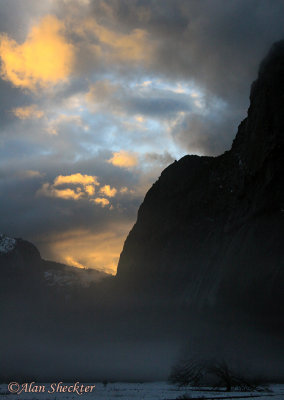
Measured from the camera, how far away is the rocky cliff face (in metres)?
67.2

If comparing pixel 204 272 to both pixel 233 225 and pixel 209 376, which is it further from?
pixel 209 376

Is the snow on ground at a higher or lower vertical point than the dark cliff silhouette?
lower

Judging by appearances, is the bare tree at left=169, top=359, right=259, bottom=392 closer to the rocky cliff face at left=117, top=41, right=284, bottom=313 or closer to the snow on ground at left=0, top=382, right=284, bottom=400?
the snow on ground at left=0, top=382, right=284, bottom=400

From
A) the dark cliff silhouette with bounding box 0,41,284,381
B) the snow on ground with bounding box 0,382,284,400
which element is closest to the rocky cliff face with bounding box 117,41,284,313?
the dark cliff silhouette with bounding box 0,41,284,381

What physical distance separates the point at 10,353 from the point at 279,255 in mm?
161188

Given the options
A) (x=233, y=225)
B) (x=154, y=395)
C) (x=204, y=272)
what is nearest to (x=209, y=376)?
(x=154, y=395)

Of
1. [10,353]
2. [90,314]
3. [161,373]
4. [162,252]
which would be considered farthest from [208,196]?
[10,353]

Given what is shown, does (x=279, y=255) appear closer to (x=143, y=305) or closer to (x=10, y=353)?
(x=143, y=305)

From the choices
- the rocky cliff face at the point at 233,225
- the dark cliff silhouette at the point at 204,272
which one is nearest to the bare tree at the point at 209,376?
the dark cliff silhouette at the point at 204,272

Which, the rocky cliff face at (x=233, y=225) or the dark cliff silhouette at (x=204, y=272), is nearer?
the dark cliff silhouette at (x=204, y=272)

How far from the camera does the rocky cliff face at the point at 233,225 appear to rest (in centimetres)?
6719

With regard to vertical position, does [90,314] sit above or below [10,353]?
above

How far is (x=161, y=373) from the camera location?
91.0 metres

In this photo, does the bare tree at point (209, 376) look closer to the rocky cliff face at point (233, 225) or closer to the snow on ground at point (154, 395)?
the snow on ground at point (154, 395)
